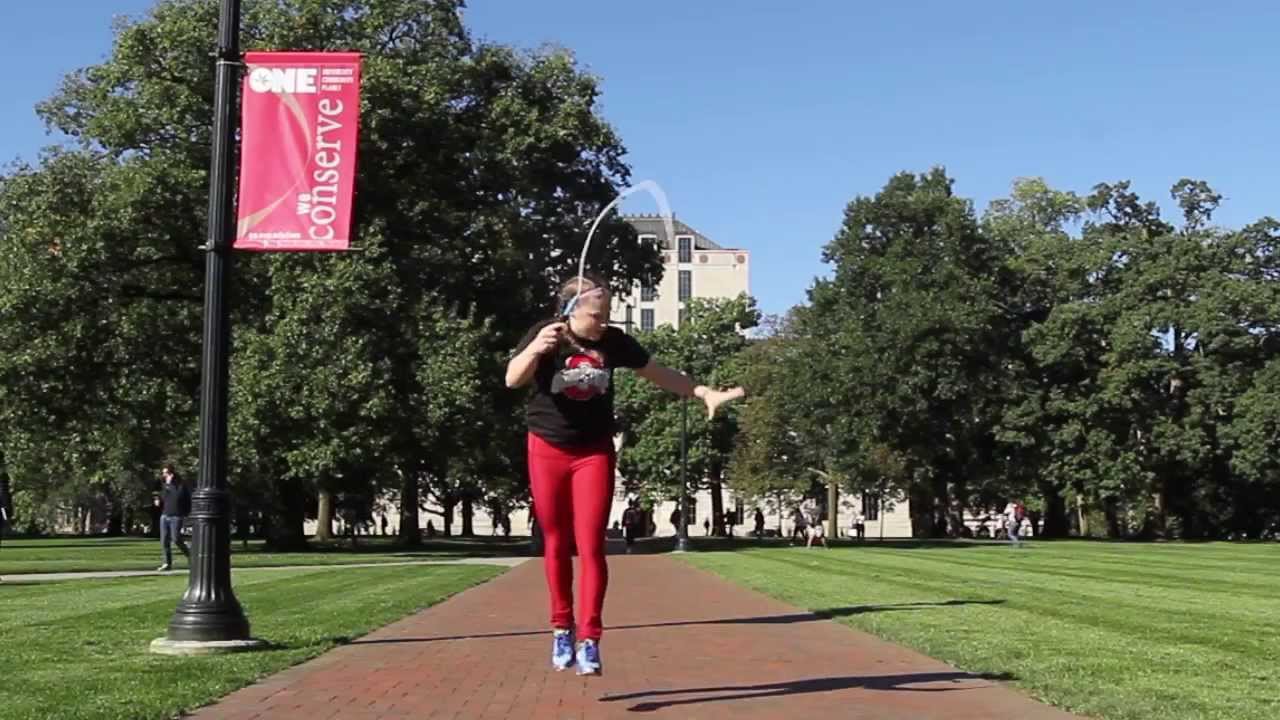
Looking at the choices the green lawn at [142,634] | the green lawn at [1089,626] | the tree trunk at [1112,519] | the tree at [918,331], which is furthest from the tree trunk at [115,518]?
the green lawn at [1089,626]

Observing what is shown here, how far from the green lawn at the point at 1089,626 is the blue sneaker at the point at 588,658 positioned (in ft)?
6.79

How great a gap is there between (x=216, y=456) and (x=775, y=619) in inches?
215

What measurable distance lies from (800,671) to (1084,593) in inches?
407

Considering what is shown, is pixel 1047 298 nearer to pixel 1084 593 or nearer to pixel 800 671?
pixel 1084 593

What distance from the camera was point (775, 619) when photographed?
12992 mm

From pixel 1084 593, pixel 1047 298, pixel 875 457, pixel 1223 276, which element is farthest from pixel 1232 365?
pixel 1084 593

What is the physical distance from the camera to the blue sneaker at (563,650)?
296 inches

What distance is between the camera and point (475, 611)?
14156 millimetres

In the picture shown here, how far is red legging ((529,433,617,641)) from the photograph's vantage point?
732 cm

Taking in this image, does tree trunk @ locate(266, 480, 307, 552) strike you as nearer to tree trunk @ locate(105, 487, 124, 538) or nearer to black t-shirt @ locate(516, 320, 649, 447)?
black t-shirt @ locate(516, 320, 649, 447)

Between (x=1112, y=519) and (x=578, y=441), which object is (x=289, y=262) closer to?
(x=578, y=441)

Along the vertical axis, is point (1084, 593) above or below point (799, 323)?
below

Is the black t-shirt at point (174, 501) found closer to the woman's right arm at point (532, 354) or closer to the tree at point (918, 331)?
the woman's right arm at point (532, 354)

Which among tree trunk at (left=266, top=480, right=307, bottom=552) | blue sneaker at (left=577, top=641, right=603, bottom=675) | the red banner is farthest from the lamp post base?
tree trunk at (left=266, top=480, right=307, bottom=552)
